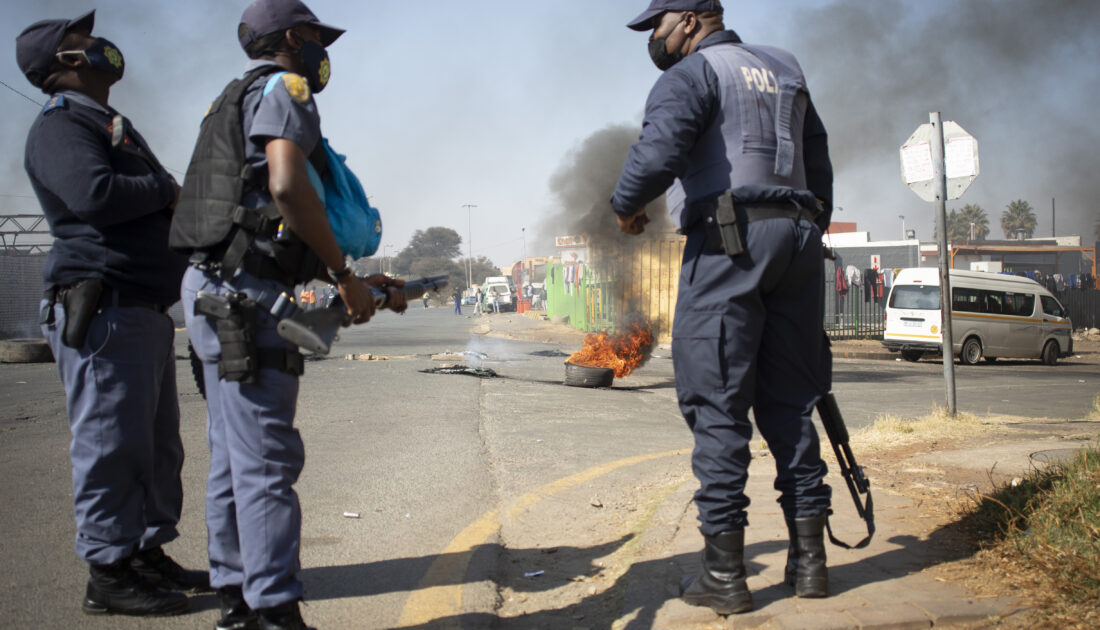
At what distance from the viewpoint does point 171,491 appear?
9.73 ft

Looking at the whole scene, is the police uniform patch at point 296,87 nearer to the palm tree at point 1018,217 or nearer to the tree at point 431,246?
the palm tree at point 1018,217

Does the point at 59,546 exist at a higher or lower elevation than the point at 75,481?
lower

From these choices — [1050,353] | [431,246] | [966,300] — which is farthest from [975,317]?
[431,246]

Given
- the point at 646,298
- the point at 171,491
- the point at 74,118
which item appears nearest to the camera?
the point at 74,118

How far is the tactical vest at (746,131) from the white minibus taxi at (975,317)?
16.6 m

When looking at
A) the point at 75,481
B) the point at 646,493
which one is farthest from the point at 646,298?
the point at 75,481

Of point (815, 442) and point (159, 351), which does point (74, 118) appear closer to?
point (159, 351)

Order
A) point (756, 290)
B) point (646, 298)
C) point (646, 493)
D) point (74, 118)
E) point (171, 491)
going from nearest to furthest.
Result: 1. point (756, 290)
2. point (74, 118)
3. point (171, 491)
4. point (646, 493)
5. point (646, 298)

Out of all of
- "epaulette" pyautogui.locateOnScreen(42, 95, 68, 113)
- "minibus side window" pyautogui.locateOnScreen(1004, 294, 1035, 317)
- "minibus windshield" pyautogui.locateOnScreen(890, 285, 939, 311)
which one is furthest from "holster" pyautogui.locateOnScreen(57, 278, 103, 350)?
"minibus side window" pyautogui.locateOnScreen(1004, 294, 1035, 317)

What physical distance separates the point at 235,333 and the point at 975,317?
63.3ft

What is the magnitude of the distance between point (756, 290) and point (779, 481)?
0.66 m

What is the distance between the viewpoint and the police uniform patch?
226cm

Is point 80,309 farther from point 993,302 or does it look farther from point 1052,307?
point 1052,307

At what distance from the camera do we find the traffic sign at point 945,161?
6926mm
